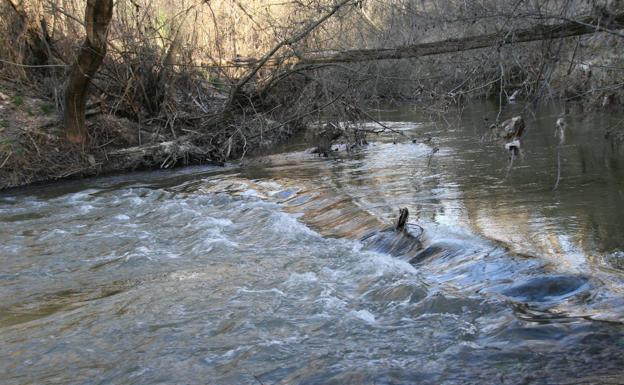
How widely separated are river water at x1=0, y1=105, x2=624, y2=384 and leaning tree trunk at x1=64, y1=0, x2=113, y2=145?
2.31 meters

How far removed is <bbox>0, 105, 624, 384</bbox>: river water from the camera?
14.8 ft

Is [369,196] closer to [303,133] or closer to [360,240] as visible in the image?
[360,240]

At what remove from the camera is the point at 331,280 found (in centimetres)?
631

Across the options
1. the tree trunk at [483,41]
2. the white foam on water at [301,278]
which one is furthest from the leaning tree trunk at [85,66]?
the white foam on water at [301,278]

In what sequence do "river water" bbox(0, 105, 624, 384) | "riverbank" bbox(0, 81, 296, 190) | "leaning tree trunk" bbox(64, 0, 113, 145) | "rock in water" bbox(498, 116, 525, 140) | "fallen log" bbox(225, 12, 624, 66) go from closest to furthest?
1. "river water" bbox(0, 105, 624, 384)
2. "fallen log" bbox(225, 12, 624, 66)
3. "rock in water" bbox(498, 116, 525, 140)
4. "leaning tree trunk" bbox(64, 0, 113, 145)
5. "riverbank" bbox(0, 81, 296, 190)

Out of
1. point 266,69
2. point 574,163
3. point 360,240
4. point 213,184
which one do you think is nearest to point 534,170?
point 574,163

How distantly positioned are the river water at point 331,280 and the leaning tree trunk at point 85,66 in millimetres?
2309

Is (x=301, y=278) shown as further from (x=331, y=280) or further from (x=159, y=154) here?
(x=159, y=154)

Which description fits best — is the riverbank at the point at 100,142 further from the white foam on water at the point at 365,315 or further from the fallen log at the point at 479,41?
the white foam on water at the point at 365,315

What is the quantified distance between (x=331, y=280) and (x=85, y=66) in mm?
8091

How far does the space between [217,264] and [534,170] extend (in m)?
5.51

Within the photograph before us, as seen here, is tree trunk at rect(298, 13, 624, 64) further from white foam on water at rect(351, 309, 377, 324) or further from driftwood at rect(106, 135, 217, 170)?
driftwood at rect(106, 135, 217, 170)

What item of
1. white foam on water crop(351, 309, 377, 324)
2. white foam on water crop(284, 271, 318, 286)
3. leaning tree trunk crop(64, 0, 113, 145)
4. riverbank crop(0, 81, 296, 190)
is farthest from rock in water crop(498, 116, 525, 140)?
leaning tree trunk crop(64, 0, 113, 145)

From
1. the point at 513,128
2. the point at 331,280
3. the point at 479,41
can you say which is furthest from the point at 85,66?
the point at 331,280
